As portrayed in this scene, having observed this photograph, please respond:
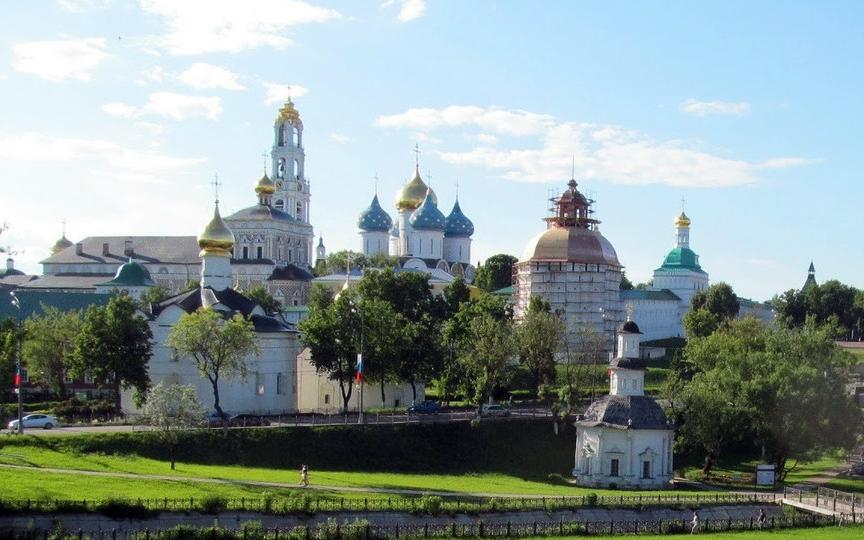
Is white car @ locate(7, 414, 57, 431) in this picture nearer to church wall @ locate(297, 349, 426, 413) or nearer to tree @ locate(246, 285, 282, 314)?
church wall @ locate(297, 349, 426, 413)

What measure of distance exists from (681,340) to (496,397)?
3832 cm

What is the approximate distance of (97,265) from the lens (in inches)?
5369

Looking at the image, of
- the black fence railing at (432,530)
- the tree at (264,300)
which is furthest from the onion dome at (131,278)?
the black fence railing at (432,530)

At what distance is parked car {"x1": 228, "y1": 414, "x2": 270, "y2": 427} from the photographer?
2522 inches

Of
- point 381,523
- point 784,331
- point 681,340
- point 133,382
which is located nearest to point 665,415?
point 784,331

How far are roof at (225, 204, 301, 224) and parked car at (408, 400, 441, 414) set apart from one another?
63.3 meters

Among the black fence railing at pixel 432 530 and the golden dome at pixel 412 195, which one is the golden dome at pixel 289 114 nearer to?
the golden dome at pixel 412 195

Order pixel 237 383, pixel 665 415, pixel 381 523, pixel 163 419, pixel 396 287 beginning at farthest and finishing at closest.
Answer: pixel 396 287 < pixel 237 383 < pixel 665 415 < pixel 163 419 < pixel 381 523

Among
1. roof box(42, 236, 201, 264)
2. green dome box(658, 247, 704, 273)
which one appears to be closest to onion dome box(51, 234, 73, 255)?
roof box(42, 236, 201, 264)

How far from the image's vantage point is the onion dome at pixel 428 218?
135875 mm

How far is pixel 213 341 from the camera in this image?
6450cm

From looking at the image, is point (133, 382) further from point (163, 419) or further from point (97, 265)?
point (97, 265)

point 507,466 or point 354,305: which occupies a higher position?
point 354,305

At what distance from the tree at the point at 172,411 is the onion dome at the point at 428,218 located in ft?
266
